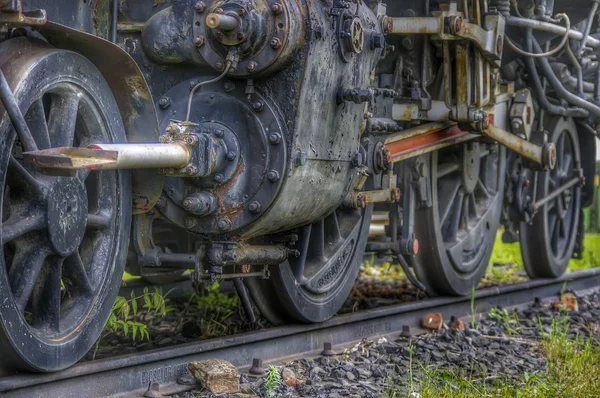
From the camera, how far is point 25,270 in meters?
4.55

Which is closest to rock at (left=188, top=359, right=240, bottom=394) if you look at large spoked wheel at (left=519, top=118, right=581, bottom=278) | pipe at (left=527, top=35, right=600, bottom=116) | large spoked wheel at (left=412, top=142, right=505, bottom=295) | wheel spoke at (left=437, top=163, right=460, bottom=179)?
large spoked wheel at (left=412, top=142, right=505, bottom=295)

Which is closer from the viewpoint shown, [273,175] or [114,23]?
[114,23]

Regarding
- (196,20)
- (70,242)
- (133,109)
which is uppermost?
(196,20)

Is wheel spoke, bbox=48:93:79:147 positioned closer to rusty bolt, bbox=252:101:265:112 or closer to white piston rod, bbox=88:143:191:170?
white piston rod, bbox=88:143:191:170

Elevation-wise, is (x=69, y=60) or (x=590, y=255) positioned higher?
(x=69, y=60)

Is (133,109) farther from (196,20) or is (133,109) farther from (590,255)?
(590,255)

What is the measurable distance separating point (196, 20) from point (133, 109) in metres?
0.55

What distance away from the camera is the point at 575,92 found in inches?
367

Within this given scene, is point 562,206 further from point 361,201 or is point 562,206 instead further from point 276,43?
point 276,43

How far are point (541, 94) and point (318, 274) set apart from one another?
115 inches

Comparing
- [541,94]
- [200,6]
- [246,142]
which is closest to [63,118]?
[200,6]

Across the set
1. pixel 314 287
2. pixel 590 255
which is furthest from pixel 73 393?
pixel 590 255

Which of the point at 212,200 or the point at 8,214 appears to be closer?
the point at 8,214

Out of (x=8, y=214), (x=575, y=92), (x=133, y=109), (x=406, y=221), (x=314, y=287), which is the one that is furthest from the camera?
(x=575, y=92)
